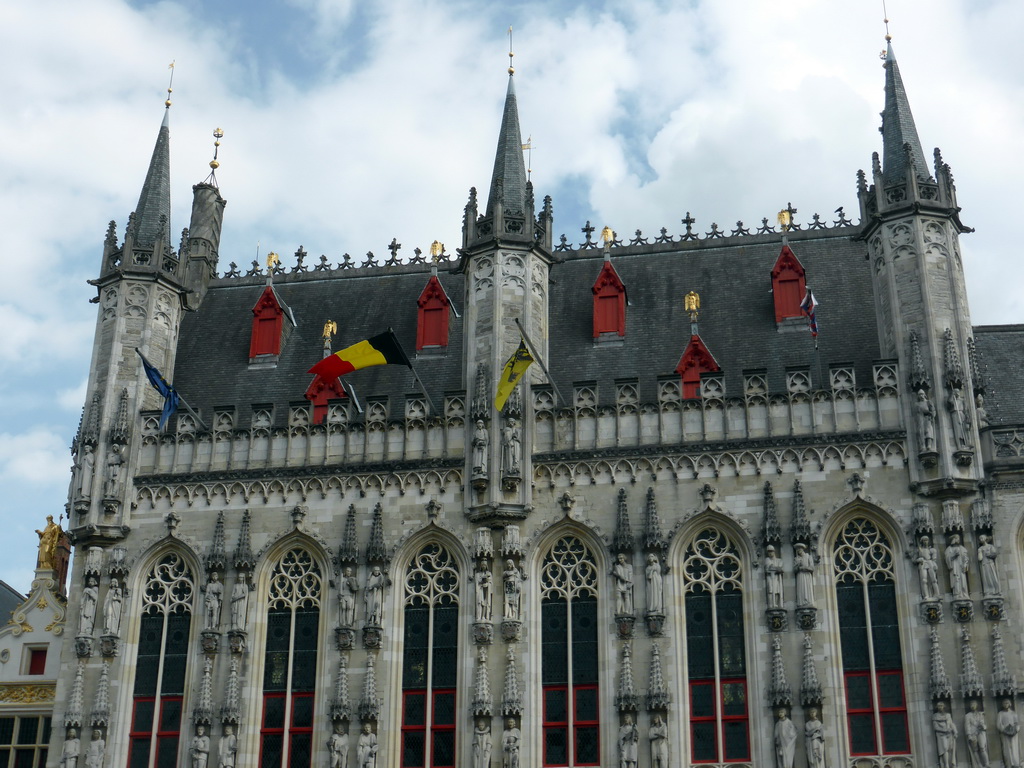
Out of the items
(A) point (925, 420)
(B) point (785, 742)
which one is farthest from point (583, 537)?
(A) point (925, 420)

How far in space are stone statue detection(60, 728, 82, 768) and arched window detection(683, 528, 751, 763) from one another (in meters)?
14.2

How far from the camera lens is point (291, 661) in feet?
101

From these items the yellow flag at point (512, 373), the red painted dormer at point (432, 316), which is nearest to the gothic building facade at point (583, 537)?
the yellow flag at point (512, 373)

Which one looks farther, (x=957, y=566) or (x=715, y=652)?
(x=715, y=652)

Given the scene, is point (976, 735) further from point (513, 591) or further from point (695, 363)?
point (695, 363)

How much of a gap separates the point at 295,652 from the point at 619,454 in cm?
909

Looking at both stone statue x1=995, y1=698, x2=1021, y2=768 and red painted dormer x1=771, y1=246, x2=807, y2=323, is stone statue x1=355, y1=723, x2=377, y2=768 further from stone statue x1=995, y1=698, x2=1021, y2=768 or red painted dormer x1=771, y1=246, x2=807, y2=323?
red painted dormer x1=771, y1=246, x2=807, y2=323

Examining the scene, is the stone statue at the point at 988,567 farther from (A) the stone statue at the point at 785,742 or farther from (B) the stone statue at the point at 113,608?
(B) the stone statue at the point at 113,608

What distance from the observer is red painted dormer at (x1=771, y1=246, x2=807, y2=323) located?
35125 millimetres

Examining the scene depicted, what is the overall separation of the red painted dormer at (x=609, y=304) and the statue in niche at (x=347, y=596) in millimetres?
9781

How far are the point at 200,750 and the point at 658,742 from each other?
34.4ft

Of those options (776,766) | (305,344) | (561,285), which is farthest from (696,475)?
(305,344)

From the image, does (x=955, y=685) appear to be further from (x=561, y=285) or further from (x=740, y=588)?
(x=561, y=285)

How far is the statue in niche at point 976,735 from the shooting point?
26.8m
